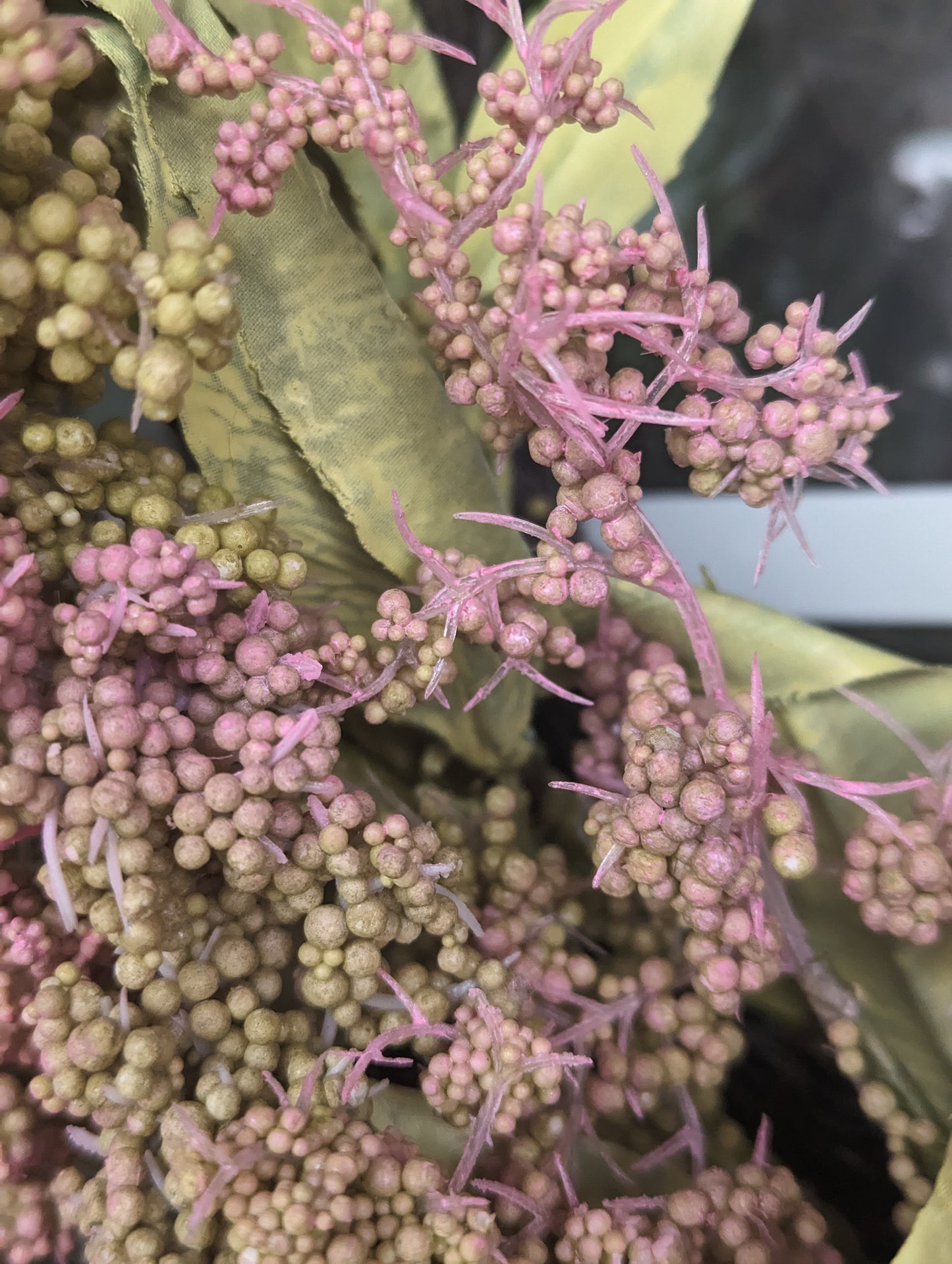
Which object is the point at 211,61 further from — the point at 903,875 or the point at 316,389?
the point at 903,875

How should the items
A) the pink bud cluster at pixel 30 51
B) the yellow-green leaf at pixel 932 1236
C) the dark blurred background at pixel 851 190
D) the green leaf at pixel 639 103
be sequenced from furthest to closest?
the dark blurred background at pixel 851 190 < the green leaf at pixel 639 103 < the yellow-green leaf at pixel 932 1236 < the pink bud cluster at pixel 30 51

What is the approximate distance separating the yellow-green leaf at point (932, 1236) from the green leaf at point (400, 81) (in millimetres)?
471

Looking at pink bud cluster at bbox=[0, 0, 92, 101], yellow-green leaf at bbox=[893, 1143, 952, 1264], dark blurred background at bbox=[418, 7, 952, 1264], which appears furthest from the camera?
dark blurred background at bbox=[418, 7, 952, 1264]

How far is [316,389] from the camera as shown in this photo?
41 centimetres

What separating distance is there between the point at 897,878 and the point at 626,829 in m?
0.12

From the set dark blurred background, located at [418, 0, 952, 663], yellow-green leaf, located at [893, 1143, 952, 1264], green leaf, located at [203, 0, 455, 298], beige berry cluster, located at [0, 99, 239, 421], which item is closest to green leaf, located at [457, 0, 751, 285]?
green leaf, located at [203, 0, 455, 298]

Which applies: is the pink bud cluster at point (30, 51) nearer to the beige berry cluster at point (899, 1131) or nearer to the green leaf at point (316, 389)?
the green leaf at point (316, 389)

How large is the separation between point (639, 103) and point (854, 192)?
0.86 feet

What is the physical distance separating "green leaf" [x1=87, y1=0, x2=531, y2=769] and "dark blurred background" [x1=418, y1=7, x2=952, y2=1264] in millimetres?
222

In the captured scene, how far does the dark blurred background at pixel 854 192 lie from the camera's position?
0.64 meters

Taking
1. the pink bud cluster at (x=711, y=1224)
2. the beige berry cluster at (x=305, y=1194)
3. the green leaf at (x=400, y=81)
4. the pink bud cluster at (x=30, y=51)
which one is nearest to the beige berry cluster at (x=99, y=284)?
the pink bud cluster at (x=30, y=51)

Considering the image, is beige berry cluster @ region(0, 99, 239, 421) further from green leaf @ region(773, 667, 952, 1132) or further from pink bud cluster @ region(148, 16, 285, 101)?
green leaf @ region(773, 667, 952, 1132)

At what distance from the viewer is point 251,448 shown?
0.43 metres

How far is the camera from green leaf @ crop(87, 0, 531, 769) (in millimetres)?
376
